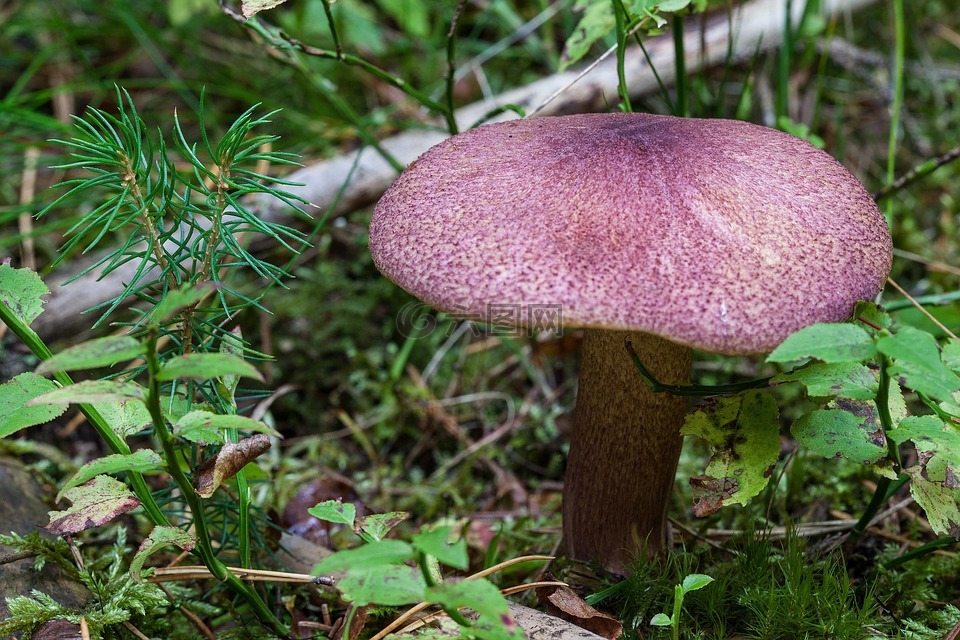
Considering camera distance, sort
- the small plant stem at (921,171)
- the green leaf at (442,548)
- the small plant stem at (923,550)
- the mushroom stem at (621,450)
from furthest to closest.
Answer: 1. the small plant stem at (921,171)
2. the mushroom stem at (621,450)
3. the small plant stem at (923,550)
4. the green leaf at (442,548)

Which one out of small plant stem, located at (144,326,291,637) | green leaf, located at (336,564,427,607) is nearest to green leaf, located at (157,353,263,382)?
small plant stem, located at (144,326,291,637)

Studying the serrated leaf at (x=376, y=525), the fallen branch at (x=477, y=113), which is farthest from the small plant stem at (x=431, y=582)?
the fallen branch at (x=477, y=113)

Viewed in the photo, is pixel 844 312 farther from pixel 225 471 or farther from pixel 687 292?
pixel 225 471

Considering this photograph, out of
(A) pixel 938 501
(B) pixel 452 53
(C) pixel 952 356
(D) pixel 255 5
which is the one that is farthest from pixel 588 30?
(A) pixel 938 501

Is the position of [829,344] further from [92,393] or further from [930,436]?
[92,393]

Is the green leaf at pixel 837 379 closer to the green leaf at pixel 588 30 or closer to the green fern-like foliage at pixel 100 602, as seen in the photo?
the green leaf at pixel 588 30

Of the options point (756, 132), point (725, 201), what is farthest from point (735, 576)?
point (756, 132)

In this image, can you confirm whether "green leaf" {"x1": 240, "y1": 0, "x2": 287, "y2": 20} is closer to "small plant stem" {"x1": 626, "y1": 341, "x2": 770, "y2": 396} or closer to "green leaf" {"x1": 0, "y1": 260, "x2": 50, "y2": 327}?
"green leaf" {"x1": 0, "y1": 260, "x2": 50, "y2": 327}
